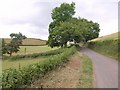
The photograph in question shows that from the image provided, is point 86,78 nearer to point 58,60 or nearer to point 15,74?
point 58,60

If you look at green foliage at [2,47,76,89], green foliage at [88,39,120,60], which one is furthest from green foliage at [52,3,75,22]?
green foliage at [2,47,76,89]

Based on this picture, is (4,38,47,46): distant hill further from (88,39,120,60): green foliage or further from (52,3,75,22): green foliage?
(88,39,120,60): green foliage

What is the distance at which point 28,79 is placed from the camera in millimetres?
13391

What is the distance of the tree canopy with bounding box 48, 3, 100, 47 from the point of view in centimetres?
6544

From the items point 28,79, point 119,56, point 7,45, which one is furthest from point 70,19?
point 28,79

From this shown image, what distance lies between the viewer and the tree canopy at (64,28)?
65438 mm

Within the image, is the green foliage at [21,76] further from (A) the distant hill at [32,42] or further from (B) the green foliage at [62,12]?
(A) the distant hill at [32,42]

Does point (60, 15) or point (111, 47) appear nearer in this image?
point (111, 47)

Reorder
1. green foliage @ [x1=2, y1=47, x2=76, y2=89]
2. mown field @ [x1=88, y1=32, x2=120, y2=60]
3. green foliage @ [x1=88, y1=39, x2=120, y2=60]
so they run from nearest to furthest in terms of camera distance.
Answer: green foliage @ [x1=2, y1=47, x2=76, y2=89], green foliage @ [x1=88, y1=39, x2=120, y2=60], mown field @ [x1=88, y1=32, x2=120, y2=60]

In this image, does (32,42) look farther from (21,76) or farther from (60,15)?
(21,76)

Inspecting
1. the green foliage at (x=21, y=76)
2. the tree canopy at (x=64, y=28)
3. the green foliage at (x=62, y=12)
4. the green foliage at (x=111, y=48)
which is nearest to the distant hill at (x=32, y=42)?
the tree canopy at (x=64, y=28)

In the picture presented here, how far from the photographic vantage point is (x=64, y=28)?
213 feet

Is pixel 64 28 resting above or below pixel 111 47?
above

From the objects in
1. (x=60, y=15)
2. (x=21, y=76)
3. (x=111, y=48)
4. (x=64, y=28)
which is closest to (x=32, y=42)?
(x=60, y=15)
